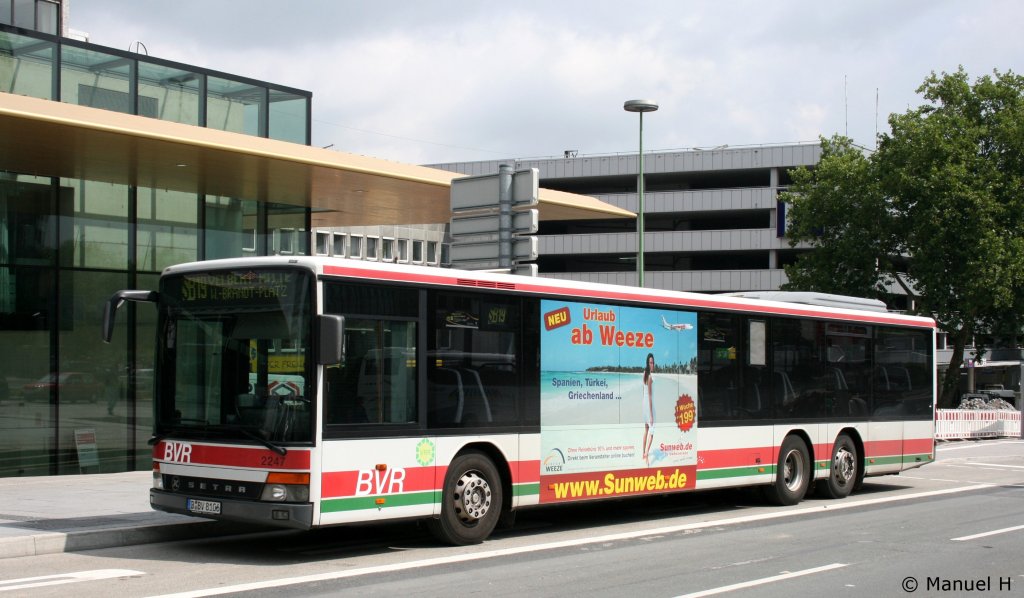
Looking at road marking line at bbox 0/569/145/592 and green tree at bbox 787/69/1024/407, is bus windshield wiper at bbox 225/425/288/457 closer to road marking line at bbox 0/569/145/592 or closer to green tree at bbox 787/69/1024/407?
road marking line at bbox 0/569/145/592

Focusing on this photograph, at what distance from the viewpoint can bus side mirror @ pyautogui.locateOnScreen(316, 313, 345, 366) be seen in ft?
33.2

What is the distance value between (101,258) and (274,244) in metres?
3.73

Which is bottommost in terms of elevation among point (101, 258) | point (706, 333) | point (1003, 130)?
point (706, 333)

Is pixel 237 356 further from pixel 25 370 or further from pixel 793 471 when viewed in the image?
pixel 793 471

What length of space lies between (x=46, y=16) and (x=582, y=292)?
696 inches

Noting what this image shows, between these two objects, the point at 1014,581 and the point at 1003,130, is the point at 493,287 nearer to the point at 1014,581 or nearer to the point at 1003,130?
the point at 1014,581

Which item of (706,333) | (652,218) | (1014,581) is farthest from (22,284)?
(652,218)

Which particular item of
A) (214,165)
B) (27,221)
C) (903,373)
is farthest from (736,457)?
(27,221)

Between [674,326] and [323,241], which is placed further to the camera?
[323,241]

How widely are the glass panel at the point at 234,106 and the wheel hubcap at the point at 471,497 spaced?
34.7 feet

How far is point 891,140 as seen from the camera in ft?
156

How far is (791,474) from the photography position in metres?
16.7

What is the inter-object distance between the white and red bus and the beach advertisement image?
0.02 meters

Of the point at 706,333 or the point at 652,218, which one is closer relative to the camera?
the point at 706,333
